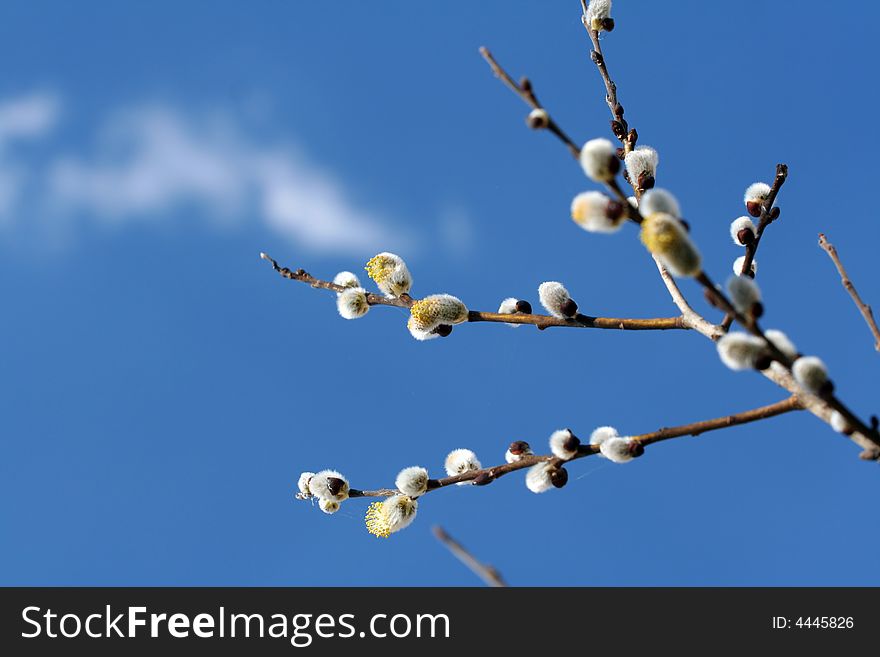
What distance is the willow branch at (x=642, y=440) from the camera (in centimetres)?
212

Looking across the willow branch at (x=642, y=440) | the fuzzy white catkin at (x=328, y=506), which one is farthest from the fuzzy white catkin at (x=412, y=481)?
the fuzzy white catkin at (x=328, y=506)

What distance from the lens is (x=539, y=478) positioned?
2.66 meters

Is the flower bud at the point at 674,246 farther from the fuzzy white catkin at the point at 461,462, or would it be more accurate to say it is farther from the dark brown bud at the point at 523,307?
the fuzzy white catkin at the point at 461,462

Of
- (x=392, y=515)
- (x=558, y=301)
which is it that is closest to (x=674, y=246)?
(x=558, y=301)

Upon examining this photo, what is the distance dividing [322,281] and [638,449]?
1453mm

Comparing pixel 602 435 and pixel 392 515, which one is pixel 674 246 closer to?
pixel 602 435

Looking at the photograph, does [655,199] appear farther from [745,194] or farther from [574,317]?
[745,194]

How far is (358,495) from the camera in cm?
309

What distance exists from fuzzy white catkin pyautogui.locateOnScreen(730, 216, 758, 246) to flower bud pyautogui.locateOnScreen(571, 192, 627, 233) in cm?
115

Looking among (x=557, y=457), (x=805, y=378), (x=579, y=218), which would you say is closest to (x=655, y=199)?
A: (x=579, y=218)

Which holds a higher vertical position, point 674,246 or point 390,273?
point 390,273

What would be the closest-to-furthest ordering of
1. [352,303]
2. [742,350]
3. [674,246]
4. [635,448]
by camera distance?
[674,246] < [742,350] < [635,448] < [352,303]

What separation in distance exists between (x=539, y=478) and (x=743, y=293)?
3.54 feet

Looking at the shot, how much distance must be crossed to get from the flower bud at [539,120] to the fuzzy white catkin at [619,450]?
99cm
